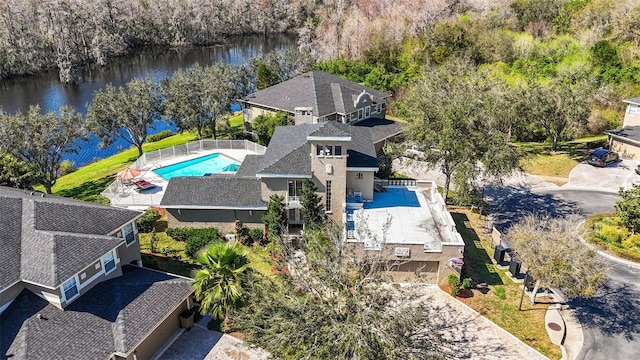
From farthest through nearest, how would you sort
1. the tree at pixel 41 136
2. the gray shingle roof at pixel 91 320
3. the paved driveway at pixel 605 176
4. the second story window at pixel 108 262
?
1. the paved driveway at pixel 605 176
2. the tree at pixel 41 136
3. the second story window at pixel 108 262
4. the gray shingle roof at pixel 91 320

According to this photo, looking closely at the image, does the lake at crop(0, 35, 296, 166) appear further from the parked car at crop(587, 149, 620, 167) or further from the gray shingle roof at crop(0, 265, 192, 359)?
the parked car at crop(587, 149, 620, 167)

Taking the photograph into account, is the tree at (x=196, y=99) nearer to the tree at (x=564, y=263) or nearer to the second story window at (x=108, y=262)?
the second story window at (x=108, y=262)

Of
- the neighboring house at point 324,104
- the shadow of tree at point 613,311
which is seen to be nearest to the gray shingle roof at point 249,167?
the neighboring house at point 324,104

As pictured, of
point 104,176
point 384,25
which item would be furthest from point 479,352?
point 384,25

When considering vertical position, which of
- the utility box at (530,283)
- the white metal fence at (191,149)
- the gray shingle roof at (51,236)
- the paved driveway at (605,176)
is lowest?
the utility box at (530,283)

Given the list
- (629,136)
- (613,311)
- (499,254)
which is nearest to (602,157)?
(629,136)

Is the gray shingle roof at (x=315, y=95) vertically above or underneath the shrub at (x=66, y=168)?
above

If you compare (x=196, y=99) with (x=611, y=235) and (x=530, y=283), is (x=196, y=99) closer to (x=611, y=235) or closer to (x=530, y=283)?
(x=530, y=283)

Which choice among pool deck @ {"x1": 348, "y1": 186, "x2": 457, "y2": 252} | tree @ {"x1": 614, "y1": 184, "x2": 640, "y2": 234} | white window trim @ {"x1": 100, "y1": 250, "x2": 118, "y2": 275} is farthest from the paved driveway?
white window trim @ {"x1": 100, "y1": 250, "x2": 118, "y2": 275}
